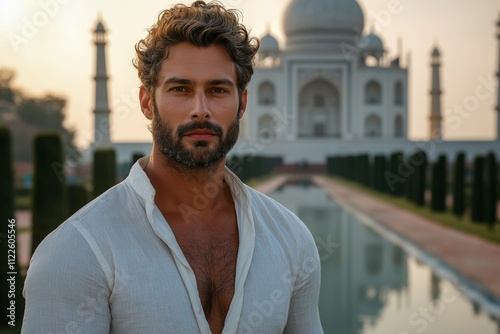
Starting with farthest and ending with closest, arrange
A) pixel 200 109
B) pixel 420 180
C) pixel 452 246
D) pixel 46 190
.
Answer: pixel 420 180 < pixel 452 246 < pixel 46 190 < pixel 200 109

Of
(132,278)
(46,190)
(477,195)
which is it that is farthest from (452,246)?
(132,278)

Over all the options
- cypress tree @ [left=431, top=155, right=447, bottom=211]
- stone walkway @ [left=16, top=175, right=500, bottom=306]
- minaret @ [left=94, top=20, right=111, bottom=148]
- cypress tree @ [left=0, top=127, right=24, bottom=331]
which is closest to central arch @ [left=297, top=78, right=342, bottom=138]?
minaret @ [left=94, top=20, right=111, bottom=148]

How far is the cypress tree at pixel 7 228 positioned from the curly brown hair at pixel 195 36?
2649mm

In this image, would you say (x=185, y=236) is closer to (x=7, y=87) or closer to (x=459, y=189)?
(x=459, y=189)

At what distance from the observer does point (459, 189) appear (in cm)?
926

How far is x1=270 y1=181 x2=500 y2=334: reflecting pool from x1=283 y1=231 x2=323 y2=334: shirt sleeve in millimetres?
2211

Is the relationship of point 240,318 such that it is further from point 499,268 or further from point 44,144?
point 499,268

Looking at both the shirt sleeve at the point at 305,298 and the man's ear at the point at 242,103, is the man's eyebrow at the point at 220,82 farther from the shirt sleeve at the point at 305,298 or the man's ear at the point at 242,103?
the shirt sleeve at the point at 305,298

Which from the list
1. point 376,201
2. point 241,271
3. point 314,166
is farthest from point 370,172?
point 241,271

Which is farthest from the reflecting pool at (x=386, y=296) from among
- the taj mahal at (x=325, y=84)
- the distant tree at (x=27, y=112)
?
the taj mahal at (x=325, y=84)

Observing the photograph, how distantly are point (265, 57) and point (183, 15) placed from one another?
31.8m

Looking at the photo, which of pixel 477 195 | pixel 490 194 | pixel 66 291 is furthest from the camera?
pixel 477 195

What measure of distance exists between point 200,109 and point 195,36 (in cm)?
12

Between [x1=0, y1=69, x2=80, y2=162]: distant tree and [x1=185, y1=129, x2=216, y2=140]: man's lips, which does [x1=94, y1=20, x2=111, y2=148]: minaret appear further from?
[x1=185, y1=129, x2=216, y2=140]: man's lips
